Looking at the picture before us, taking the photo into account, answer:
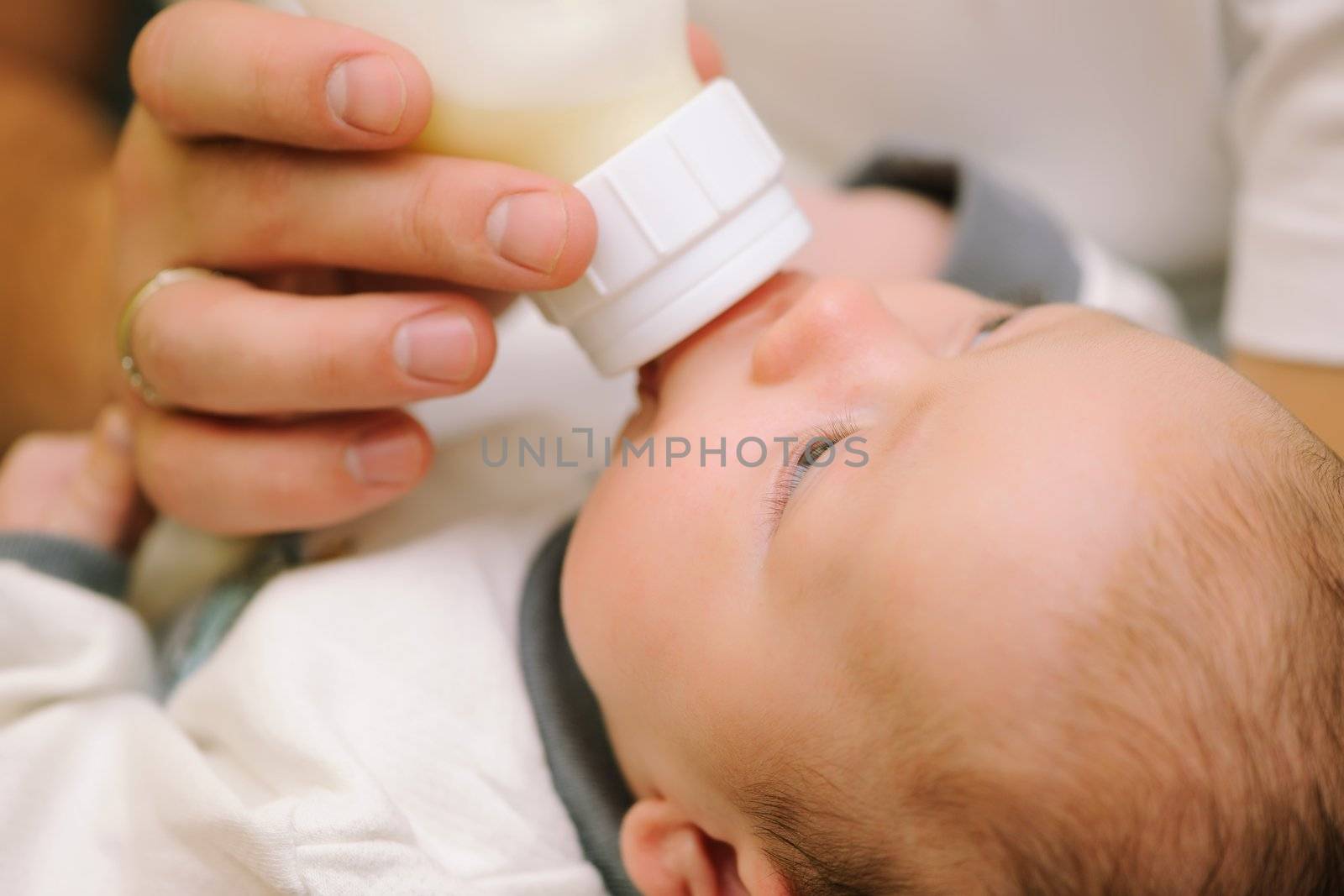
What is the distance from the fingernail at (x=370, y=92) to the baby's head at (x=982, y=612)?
0.24m

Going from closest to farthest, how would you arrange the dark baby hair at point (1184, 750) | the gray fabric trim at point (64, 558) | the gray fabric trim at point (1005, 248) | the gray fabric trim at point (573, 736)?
the dark baby hair at point (1184, 750), the gray fabric trim at point (573, 736), the gray fabric trim at point (64, 558), the gray fabric trim at point (1005, 248)

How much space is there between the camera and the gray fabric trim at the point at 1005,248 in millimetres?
994

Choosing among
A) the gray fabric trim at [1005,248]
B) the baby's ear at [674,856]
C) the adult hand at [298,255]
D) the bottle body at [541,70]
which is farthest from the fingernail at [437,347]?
the gray fabric trim at [1005,248]

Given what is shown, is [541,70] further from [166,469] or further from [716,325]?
[166,469]

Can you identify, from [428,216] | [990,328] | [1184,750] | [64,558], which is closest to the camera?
[1184,750]

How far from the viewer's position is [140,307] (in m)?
0.75

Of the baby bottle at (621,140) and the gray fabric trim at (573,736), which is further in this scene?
the gray fabric trim at (573,736)

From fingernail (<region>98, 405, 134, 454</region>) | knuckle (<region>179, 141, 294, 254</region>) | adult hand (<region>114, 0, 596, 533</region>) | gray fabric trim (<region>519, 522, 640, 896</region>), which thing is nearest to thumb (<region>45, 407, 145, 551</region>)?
fingernail (<region>98, 405, 134, 454</region>)

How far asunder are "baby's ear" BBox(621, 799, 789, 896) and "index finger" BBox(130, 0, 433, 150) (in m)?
0.47

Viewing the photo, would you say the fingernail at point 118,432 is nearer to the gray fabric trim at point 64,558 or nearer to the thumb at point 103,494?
the thumb at point 103,494

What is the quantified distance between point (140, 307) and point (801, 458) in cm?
51

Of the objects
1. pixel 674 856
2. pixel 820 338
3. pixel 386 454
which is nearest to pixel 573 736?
pixel 674 856

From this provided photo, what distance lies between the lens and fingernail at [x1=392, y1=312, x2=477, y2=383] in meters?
0.65

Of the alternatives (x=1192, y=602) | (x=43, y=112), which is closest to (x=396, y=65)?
(x=1192, y=602)
